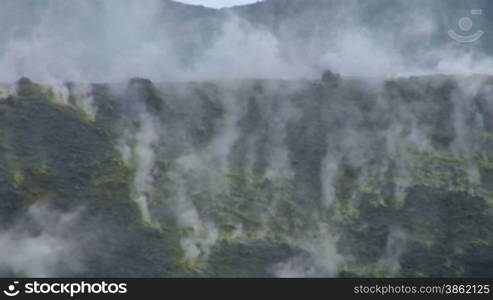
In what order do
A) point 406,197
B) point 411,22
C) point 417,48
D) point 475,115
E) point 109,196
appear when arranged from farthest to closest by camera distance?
point 411,22, point 417,48, point 475,115, point 406,197, point 109,196

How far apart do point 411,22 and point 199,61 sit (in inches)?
1520

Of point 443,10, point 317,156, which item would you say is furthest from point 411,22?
point 317,156

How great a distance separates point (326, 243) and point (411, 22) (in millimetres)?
60021

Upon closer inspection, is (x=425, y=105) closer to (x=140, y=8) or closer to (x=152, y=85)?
(x=152, y=85)

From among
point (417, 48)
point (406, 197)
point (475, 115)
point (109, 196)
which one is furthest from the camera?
point (417, 48)

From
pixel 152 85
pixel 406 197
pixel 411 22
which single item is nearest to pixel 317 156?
pixel 406 197

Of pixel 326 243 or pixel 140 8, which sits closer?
pixel 326 243

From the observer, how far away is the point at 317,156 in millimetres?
74125

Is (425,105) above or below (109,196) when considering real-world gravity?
above

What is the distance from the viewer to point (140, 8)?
11256cm

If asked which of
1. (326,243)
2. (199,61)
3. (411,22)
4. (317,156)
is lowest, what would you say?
(326,243)

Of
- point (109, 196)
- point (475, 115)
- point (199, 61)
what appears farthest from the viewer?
point (199, 61)

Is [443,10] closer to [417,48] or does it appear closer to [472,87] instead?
[417,48]

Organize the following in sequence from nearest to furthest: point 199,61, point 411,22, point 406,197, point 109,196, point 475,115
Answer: point 109,196 → point 406,197 → point 475,115 → point 199,61 → point 411,22
